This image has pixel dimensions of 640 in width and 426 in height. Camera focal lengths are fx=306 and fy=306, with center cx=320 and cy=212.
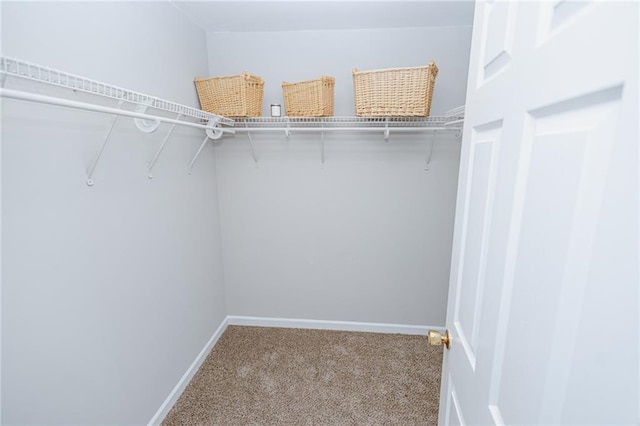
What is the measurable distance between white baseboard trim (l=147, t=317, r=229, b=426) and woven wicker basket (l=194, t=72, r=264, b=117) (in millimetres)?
1603

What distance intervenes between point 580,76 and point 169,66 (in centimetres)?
185

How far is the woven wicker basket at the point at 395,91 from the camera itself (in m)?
1.65

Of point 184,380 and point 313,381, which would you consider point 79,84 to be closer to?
point 184,380

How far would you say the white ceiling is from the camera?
1.70 meters

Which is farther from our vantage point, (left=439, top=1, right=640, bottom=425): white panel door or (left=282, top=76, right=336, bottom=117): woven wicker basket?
(left=282, top=76, right=336, bottom=117): woven wicker basket

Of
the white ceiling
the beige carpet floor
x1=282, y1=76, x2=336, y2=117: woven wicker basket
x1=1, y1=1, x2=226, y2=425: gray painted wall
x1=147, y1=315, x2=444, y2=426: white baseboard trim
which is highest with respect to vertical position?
the white ceiling

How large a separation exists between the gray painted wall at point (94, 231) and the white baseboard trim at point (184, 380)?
43mm

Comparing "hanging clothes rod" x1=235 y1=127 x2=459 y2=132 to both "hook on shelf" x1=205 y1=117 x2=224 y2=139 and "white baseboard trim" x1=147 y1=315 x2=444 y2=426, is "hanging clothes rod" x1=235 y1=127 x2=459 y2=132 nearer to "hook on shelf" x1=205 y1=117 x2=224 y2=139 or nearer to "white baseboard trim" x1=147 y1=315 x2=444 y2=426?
"hook on shelf" x1=205 y1=117 x2=224 y2=139

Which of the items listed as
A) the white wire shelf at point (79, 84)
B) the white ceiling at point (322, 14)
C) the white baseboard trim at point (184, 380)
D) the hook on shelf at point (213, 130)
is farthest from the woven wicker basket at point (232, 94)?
the white baseboard trim at point (184, 380)

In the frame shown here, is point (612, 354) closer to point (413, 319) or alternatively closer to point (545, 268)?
point (545, 268)

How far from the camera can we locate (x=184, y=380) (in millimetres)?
1881

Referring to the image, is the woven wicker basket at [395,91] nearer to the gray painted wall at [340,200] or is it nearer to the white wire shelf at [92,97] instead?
the gray painted wall at [340,200]

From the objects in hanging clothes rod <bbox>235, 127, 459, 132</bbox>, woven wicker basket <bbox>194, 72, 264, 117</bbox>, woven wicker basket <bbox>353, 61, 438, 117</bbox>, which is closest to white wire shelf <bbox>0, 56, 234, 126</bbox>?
woven wicker basket <bbox>194, 72, 264, 117</bbox>

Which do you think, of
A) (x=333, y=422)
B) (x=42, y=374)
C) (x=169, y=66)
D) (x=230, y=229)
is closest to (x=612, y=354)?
(x=42, y=374)
